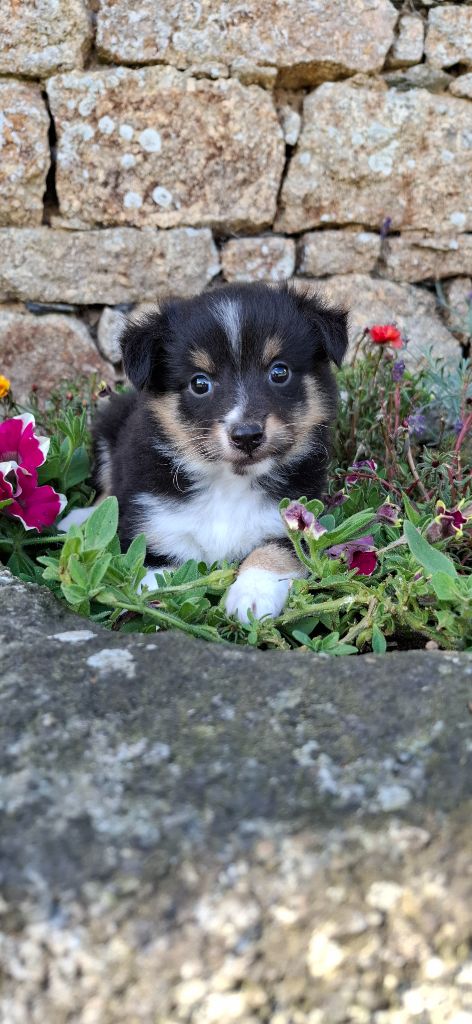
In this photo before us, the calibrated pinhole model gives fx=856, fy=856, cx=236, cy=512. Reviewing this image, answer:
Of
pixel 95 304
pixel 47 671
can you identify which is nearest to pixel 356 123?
pixel 95 304

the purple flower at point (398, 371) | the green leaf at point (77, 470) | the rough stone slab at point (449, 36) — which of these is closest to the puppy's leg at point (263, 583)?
the green leaf at point (77, 470)

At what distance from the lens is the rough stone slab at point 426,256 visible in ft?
16.2

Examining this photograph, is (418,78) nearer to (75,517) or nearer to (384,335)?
(384,335)

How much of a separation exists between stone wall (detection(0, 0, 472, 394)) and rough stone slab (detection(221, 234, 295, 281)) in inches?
0.4

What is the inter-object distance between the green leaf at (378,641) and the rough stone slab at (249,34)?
3.52 meters

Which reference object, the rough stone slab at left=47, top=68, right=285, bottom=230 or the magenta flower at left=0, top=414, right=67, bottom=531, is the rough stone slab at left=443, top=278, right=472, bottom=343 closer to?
A: the rough stone slab at left=47, top=68, right=285, bottom=230

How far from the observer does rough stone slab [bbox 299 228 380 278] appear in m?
4.86

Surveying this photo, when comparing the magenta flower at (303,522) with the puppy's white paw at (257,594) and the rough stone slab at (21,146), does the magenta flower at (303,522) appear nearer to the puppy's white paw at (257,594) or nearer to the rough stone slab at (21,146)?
the puppy's white paw at (257,594)

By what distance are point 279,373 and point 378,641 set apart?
1099mm

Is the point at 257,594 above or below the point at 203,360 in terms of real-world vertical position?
below

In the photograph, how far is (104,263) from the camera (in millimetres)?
4688

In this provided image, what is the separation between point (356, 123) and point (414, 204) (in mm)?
553

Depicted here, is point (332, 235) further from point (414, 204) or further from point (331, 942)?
point (331, 942)

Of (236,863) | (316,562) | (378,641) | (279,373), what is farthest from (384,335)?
(236,863)
